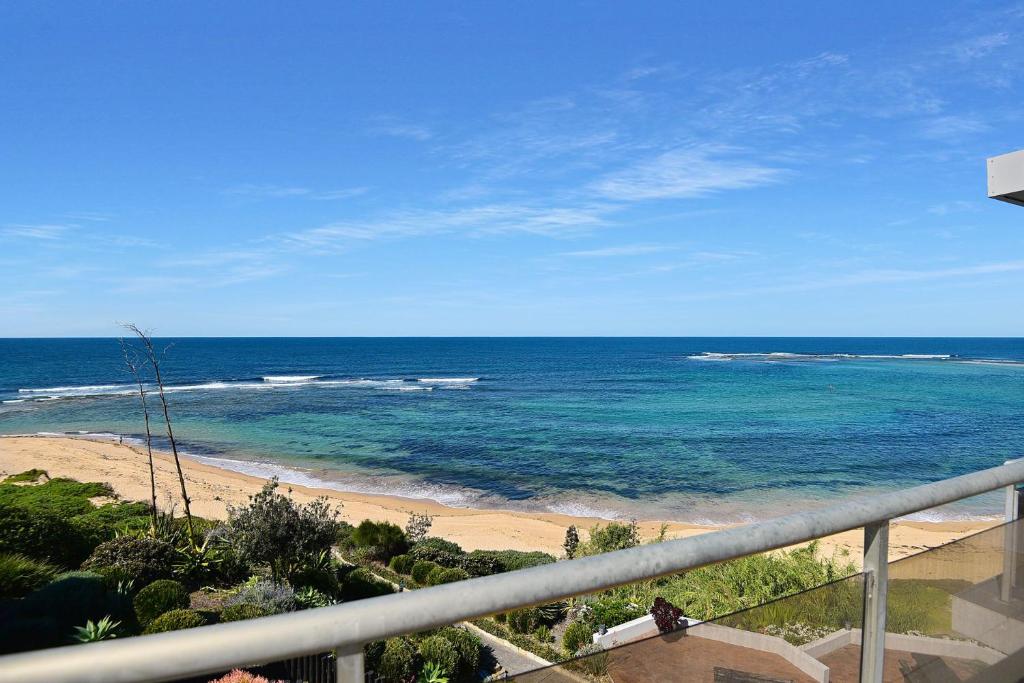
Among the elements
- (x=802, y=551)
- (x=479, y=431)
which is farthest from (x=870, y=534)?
(x=479, y=431)

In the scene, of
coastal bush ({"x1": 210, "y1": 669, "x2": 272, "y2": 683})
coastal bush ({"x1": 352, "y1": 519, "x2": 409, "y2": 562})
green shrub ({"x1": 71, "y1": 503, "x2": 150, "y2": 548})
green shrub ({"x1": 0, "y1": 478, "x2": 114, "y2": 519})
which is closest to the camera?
coastal bush ({"x1": 210, "y1": 669, "x2": 272, "y2": 683})

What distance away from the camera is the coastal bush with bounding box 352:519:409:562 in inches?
634

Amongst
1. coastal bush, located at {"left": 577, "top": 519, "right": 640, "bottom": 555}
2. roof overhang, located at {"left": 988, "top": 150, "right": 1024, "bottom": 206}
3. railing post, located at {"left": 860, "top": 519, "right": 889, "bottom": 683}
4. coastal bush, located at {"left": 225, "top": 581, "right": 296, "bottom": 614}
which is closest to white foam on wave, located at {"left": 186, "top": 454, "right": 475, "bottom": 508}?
coastal bush, located at {"left": 577, "top": 519, "right": 640, "bottom": 555}

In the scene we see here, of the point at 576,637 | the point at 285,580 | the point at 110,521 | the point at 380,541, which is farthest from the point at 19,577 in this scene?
the point at 110,521

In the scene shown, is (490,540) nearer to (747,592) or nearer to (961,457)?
(747,592)

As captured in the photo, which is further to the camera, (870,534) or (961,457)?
(961,457)

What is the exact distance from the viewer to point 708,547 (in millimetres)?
1402

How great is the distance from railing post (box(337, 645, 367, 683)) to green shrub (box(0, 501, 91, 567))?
42.0ft

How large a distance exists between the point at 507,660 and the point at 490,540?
9.02 m

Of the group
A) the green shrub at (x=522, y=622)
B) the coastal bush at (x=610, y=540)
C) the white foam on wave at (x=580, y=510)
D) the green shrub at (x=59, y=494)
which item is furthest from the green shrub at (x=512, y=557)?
the green shrub at (x=59, y=494)

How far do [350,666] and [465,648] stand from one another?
8532 millimetres

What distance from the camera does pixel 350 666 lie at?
1.08 metres

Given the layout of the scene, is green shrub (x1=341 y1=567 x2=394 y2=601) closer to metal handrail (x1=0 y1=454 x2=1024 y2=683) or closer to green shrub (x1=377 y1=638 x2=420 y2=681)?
green shrub (x1=377 y1=638 x2=420 y2=681)

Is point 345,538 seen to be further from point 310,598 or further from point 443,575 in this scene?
point 310,598
